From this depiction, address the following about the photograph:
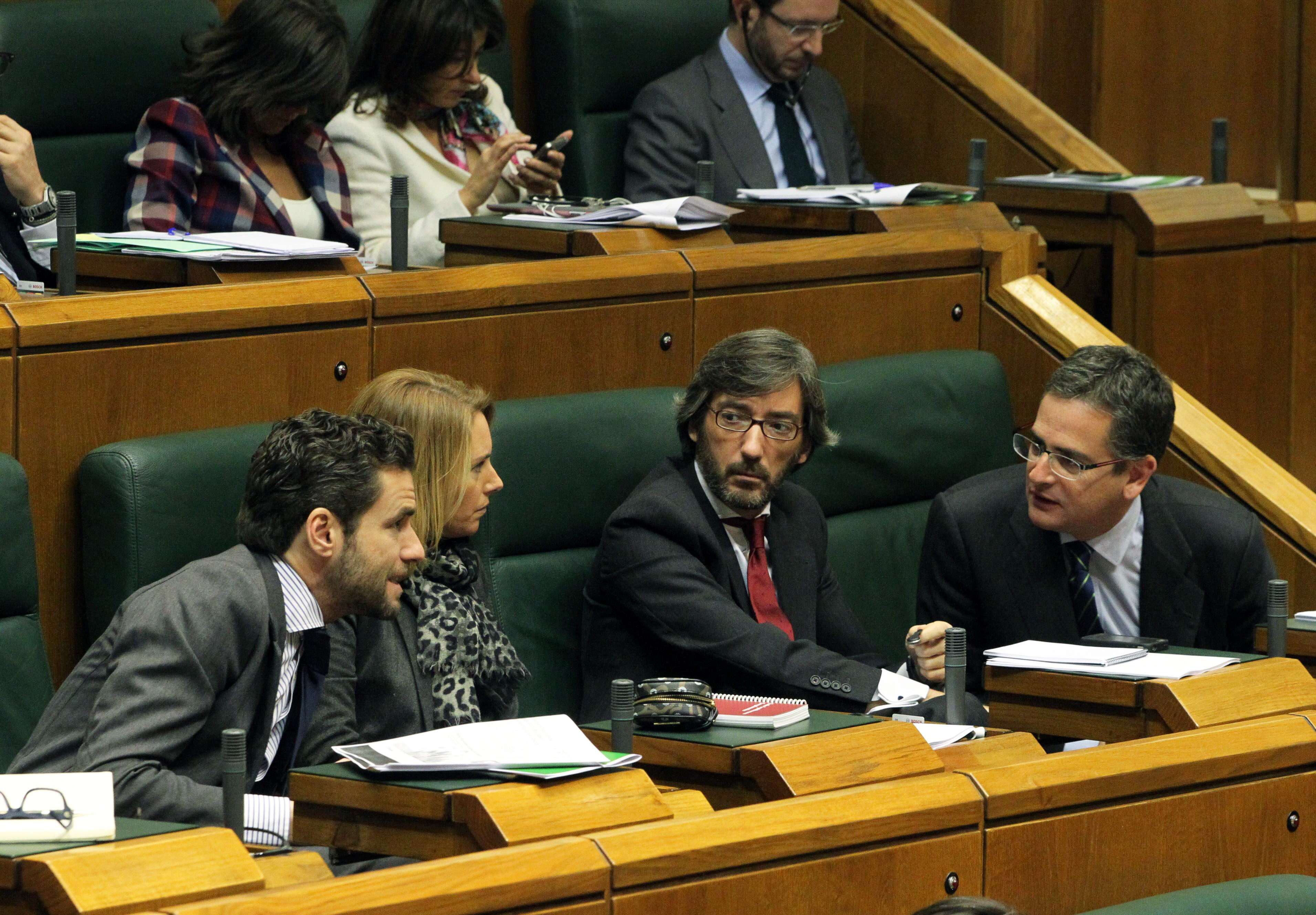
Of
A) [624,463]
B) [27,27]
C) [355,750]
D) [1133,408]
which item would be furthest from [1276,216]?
[355,750]

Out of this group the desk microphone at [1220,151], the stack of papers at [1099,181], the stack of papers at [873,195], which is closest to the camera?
the stack of papers at [873,195]

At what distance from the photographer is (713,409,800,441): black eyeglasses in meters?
2.56

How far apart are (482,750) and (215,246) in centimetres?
98

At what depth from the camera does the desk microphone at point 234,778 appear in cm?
171

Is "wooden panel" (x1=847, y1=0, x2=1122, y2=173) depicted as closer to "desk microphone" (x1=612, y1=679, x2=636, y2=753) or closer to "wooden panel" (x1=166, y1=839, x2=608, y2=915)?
"desk microphone" (x1=612, y1=679, x2=636, y2=753)

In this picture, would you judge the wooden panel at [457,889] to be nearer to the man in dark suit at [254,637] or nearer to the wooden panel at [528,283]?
the man in dark suit at [254,637]

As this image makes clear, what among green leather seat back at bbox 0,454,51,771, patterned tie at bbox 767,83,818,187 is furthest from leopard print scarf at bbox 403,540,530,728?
patterned tie at bbox 767,83,818,187

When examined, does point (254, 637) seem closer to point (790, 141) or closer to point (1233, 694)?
point (1233, 694)

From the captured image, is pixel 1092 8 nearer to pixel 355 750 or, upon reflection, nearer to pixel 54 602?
pixel 54 602

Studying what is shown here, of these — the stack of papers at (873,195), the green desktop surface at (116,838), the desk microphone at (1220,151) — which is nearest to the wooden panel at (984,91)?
the desk microphone at (1220,151)

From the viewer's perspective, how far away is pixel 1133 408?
2.62 meters

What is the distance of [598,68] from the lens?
148 inches

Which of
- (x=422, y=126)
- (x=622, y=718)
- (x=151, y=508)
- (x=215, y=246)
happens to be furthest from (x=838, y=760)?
(x=422, y=126)

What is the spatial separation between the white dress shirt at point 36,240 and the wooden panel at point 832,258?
800 mm
